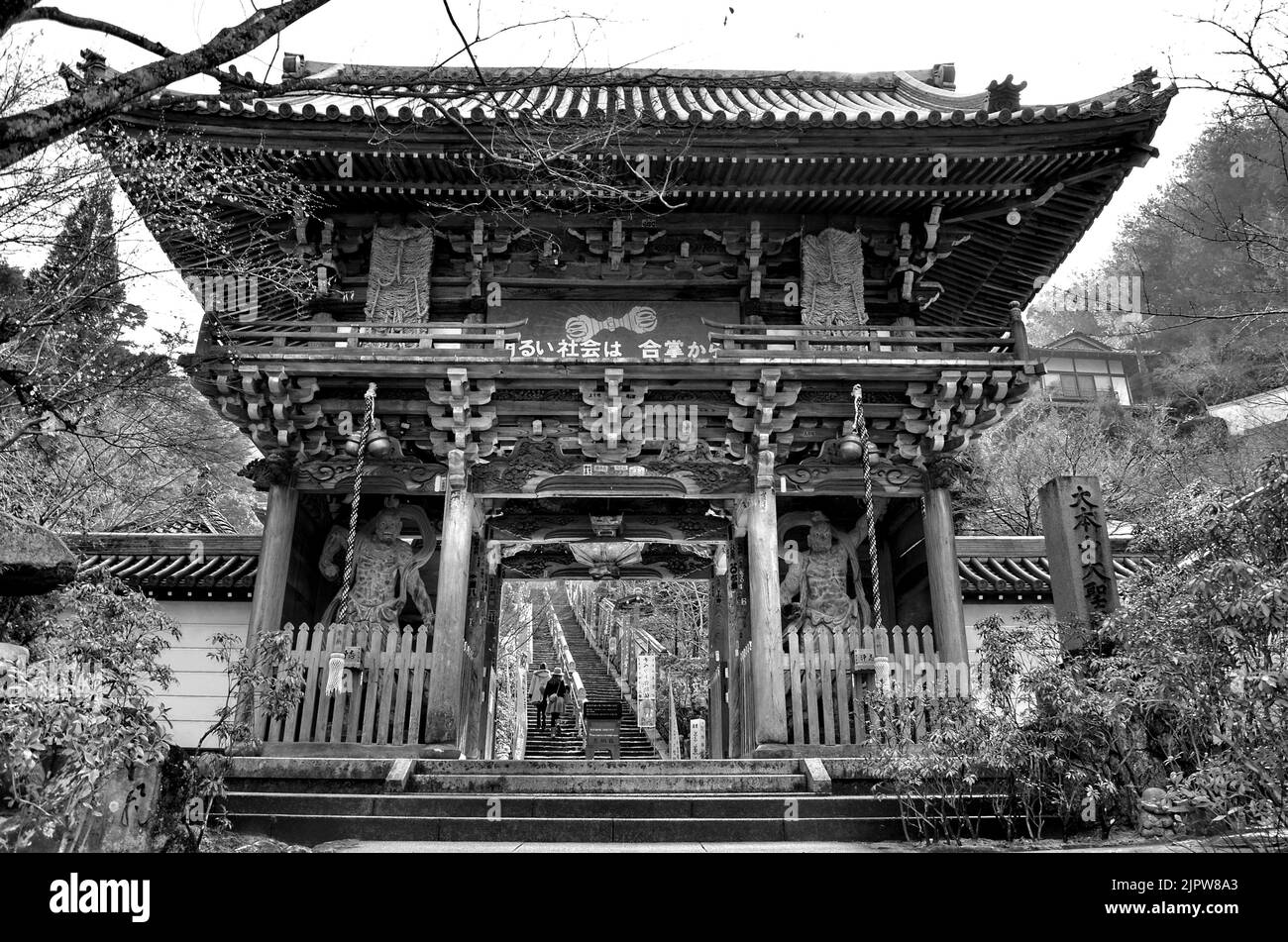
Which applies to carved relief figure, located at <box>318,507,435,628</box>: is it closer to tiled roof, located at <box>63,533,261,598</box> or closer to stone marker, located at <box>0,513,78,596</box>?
tiled roof, located at <box>63,533,261,598</box>

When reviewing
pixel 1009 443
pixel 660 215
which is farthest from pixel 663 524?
pixel 1009 443

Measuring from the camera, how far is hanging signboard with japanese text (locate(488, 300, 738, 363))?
12.0 m

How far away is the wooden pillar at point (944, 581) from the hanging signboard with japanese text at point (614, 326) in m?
3.65

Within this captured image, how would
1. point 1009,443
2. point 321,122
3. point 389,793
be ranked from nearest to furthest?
1. point 389,793
2. point 321,122
3. point 1009,443

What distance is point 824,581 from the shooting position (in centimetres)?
1249

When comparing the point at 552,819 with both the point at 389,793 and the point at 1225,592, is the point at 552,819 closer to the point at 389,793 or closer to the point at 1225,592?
the point at 389,793

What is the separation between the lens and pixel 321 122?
10.3 m

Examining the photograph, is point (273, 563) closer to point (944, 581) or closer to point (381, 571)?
point (381, 571)

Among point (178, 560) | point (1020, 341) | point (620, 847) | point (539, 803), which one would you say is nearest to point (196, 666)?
point (178, 560)

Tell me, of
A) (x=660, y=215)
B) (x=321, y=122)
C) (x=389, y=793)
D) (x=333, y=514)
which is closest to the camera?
(x=389, y=793)

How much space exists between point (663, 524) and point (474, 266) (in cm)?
469

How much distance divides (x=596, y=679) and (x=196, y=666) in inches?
800

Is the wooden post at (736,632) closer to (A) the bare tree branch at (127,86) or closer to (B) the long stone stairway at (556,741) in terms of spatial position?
(A) the bare tree branch at (127,86)

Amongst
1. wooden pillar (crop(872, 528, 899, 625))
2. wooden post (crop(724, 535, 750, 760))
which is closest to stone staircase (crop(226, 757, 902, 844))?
wooden post (crop(724, 535, 750, 760))
